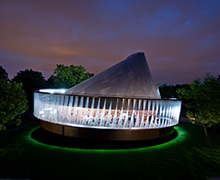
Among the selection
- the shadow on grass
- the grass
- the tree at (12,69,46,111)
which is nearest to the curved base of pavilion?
the shadow on grass

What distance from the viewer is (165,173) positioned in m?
8.80

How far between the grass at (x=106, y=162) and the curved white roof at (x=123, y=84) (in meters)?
6.00

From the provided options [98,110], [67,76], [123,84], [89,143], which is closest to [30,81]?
[67,76]

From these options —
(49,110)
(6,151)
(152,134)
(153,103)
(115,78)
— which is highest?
(115,78)

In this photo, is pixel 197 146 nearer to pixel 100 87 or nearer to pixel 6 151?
pixel 100 87

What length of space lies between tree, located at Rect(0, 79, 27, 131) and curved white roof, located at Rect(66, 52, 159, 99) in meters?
5.81

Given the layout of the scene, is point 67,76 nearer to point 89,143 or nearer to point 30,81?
point 30,81

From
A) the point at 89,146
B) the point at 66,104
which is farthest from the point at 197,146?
the point at 66,104

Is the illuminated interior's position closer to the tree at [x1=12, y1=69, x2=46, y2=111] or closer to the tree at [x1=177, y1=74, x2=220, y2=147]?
the tree at [x1=177, y1=74, x2=220, y2=147]

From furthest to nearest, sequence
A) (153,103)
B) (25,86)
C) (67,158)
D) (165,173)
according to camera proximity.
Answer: (25,86), (153,103), (67,158), (165,173)

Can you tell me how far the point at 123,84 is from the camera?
57.7 feet

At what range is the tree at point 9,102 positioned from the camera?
11844mm

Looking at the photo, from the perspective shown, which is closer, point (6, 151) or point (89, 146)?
point (6, 151)

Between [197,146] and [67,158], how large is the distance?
10.9 m
